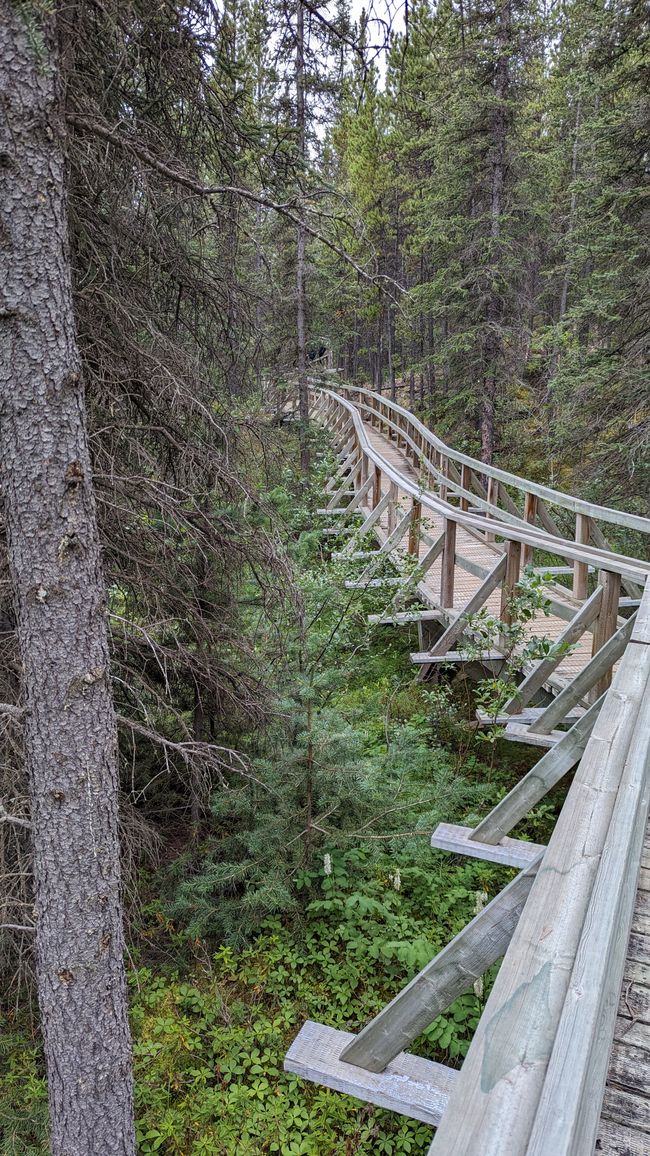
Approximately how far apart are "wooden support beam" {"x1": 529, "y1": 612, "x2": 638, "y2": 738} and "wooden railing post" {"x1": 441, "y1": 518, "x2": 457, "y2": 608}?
2.52 m

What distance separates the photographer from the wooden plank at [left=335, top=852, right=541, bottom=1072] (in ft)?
6.89

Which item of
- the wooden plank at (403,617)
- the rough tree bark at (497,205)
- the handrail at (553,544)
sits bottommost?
the wooden plank at (403,617)

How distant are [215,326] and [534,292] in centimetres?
3084

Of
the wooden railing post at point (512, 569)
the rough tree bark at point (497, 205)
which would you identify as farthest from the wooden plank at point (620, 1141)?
the rough tree bark at point (497, 205)

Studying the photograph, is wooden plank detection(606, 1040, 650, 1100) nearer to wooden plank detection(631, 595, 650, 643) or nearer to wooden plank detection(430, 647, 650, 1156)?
wooden plank detection(430, 647, 650, 1156)

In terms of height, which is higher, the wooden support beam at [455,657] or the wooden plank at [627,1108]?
the wooden plank at [627,1108]

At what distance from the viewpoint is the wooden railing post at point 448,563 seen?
23.6ft

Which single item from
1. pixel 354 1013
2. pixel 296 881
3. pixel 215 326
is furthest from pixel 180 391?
pixel 354 1013

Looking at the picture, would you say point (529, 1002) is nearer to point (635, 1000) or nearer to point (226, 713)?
point (635, 1000)

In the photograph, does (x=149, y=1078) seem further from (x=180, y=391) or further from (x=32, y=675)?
(x=180, y=391)

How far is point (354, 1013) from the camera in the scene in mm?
4148

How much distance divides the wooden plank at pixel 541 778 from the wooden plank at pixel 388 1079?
1422 mm

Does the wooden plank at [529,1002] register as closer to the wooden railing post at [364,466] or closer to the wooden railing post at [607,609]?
the wooden railing post at [607,609]

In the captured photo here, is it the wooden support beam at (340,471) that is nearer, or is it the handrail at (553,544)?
the handrail at (553,544)
